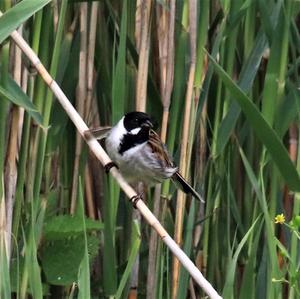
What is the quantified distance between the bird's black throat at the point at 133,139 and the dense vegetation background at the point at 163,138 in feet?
0.21

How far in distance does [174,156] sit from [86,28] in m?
0.47

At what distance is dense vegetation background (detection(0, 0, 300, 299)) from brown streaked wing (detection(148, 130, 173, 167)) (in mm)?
36

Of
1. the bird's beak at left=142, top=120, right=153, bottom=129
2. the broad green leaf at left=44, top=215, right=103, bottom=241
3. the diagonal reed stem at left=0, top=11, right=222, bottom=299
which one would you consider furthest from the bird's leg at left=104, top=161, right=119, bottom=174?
the broad green leaf at left=44, top=215, right=103, bottom=241

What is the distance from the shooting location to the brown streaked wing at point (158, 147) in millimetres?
2344

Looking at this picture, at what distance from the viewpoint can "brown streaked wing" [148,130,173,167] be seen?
2.34m

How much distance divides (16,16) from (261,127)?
25.9 inches

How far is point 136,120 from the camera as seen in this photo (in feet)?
7.32

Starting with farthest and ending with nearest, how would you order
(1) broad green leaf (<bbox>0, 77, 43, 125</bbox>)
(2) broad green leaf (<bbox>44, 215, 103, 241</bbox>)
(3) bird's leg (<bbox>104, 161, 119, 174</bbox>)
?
(2) broad green leaf (<bbox>44, 215, 103, 241</bbox>) → (3) bird's leg (<bbox>104, 161, 119, 174</bbox>) → (1) broad green leaf (<bbox>0, 77, 43, 125</bbox>)

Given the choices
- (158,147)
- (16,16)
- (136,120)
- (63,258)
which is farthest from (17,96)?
(63,258)

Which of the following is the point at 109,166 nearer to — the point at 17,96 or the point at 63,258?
the point at 17,96

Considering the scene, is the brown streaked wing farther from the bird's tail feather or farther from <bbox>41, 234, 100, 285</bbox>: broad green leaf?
<bbox>41, 234, 100, 285</bbox>: broad green leaf

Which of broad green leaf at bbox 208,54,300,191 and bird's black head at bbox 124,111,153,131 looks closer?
broad green leaf at bbox 208,54,300,191

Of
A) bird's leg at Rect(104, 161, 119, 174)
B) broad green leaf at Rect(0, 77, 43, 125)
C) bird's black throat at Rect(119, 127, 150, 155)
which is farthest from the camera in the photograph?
bird's black throat at Rect(119, 127, 150, 155)

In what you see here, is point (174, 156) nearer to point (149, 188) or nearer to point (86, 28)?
point (149, 188)
